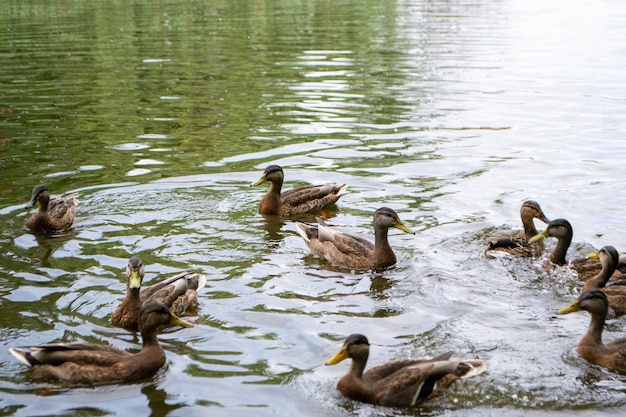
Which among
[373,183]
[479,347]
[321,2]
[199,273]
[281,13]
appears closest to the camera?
[479,347]

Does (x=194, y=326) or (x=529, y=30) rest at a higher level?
(x=529, y=30)

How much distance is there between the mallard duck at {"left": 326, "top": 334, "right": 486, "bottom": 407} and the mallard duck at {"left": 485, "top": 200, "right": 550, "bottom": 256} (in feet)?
11.1

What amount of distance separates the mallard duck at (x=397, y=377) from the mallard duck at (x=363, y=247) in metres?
3.14

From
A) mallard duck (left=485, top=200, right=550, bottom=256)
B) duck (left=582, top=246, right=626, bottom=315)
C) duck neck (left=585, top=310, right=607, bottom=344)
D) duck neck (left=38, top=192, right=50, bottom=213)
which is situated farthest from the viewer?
duck neck (left=38, top=192, right=50, bottom=213)

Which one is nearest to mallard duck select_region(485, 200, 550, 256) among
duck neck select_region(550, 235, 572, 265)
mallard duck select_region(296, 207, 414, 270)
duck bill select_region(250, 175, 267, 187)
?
duck neck select_region(550, 235, 572, 265)

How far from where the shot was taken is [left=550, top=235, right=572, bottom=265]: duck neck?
419 inches

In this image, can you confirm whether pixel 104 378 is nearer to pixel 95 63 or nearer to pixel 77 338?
pixel 77 338

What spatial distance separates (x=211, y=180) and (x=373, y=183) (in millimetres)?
2604

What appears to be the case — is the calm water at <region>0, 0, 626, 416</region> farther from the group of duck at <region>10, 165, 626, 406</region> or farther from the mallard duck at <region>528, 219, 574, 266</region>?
the mallard duck at <region>528, 219, 574, 266</region>

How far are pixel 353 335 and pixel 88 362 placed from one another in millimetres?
2346

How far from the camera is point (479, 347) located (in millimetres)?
8344

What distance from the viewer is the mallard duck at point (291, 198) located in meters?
12.8

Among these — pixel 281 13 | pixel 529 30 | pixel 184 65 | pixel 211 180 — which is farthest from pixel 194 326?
pixel 281 13

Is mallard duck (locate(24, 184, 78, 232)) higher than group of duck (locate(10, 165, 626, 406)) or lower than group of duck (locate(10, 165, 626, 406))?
higher
